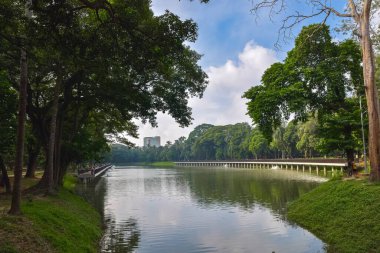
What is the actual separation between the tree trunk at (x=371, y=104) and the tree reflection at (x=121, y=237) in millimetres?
13694

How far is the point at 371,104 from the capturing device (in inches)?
797

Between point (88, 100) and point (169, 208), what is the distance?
11.1m

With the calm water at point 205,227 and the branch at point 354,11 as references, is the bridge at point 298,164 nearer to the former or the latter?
the calm water at point 205,227

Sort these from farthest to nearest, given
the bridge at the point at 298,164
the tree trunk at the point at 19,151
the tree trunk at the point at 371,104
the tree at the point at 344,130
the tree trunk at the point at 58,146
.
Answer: the bridge at the point at 298,164
the tree at the point at 344,130
the tree trunk at the point at 58,146
the tree trunk at the point at 371,104
the tree trunk at the point at 19,151

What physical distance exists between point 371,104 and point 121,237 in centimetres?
1601

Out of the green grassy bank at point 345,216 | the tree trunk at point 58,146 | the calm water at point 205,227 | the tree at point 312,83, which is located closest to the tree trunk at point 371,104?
the green grassy bank at point 345,216

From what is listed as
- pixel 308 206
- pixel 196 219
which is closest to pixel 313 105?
pixel 308 206

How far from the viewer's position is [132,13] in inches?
499

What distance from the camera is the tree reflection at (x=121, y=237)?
16688 mm

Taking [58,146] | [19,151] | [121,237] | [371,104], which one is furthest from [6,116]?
[371,104]

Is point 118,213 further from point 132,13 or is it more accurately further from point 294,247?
point 132,13

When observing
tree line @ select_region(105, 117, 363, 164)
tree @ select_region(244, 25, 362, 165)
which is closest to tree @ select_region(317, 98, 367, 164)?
tree @ select_region(244, 25, 362, 165)

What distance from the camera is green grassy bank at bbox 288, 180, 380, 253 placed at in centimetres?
1459

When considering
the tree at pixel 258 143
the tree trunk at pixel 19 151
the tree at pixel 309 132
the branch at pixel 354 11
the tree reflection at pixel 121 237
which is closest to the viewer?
the tree trunk at pixel 19 151
